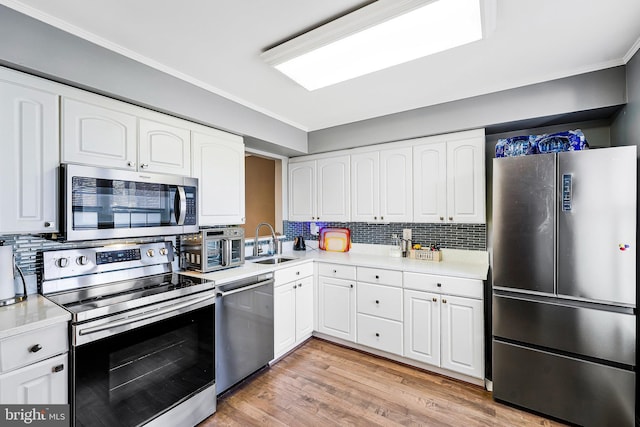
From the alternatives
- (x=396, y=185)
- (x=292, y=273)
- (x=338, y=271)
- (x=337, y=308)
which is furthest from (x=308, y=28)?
→ (x=337, y=308)

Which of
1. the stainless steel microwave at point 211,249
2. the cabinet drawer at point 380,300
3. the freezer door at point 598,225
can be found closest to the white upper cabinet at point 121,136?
the stainless steel microwave at point 211,249

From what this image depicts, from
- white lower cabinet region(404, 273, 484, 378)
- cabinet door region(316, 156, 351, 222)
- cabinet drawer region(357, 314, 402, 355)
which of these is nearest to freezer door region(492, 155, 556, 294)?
white lower cabinet region(404, 273, 484, 378)

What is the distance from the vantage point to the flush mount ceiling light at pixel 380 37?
1.37 metres

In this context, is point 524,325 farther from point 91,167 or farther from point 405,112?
point 91,167

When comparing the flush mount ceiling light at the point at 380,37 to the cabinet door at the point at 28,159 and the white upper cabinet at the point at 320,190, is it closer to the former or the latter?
the cabinet door at the point at 28,159

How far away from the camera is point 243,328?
2.27 meters

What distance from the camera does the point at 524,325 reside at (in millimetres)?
2037

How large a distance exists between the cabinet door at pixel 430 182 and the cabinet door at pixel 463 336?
2.67ft

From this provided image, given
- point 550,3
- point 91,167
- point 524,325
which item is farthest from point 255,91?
point 524,325

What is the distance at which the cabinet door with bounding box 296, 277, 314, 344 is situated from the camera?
9.53 ft

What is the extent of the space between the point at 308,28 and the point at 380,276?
2.08 metres

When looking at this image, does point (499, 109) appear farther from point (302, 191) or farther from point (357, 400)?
point (357, 400)

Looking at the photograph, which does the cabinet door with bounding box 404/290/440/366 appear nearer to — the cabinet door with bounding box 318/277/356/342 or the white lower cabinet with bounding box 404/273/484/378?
the white lower cabinet with bounding box 404/273/484/378

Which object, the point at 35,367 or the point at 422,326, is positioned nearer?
the point at 35,367
